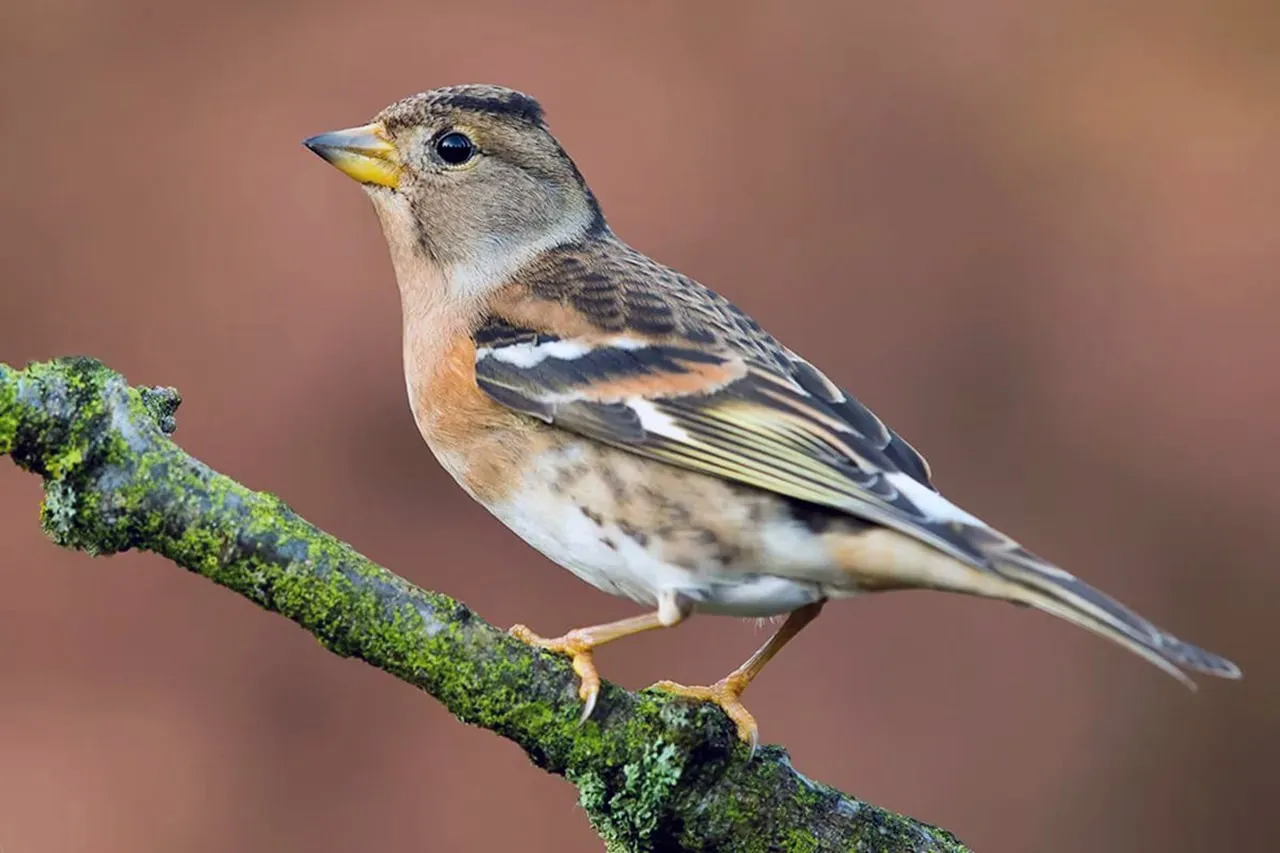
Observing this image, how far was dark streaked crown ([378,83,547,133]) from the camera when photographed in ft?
14.0

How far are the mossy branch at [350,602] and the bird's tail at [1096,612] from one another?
628 millimetres

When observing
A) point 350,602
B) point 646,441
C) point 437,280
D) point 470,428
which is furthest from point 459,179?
point 350,602

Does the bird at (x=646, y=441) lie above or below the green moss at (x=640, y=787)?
above

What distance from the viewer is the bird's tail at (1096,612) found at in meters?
2.78

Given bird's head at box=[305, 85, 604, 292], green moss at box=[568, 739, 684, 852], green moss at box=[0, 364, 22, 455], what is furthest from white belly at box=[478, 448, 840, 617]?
green moss at box=[0, 364, 22, 455]

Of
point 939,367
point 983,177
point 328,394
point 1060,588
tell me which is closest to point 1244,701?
point 939,367

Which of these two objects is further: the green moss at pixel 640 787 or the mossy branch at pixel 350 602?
the green moss at pixel 640 787

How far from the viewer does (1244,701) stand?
747 cm

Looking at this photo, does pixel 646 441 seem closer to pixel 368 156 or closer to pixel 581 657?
pixel 581 657

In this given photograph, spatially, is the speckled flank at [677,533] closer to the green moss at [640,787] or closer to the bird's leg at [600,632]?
the bird's leg at [600,632]

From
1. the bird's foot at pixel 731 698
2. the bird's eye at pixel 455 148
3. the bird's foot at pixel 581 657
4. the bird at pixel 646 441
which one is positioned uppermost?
the bird's eye at pixel 455 148

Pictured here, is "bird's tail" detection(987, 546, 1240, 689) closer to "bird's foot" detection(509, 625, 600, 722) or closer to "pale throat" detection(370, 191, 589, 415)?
"bird's foot" detection(509, 625, 600, 722)

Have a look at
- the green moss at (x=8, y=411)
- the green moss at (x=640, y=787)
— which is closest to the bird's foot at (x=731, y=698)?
the green moss at (x=640, y=787)

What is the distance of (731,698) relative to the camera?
356 cm
